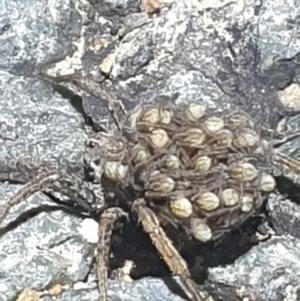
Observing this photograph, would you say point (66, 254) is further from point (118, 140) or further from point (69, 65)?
point (69, 65)

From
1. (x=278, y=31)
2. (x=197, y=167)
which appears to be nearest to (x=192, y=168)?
(x=197, y=167)

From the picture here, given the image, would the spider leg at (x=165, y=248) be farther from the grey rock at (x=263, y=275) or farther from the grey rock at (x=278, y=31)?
the grey rock at (x=278, y=31)

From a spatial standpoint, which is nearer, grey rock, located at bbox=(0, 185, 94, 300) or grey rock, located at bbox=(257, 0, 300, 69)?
grey rock, located at bbox=(0, 185, 94, 300)

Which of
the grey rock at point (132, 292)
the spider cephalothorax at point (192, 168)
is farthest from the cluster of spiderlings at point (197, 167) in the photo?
the grey rock at point (132, 292)

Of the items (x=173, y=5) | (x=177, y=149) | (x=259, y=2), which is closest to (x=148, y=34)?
(x=173, y=5)

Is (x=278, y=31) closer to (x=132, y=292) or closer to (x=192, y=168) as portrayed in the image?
(x=192, y=168)

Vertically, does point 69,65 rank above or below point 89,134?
above

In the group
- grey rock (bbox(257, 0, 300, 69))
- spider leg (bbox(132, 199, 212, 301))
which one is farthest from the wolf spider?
grey rock (bbox(257, 0, 300, 69))

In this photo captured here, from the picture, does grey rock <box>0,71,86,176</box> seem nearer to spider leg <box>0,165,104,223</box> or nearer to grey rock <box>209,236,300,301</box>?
spider leg <box>0,165,104,223</box>
